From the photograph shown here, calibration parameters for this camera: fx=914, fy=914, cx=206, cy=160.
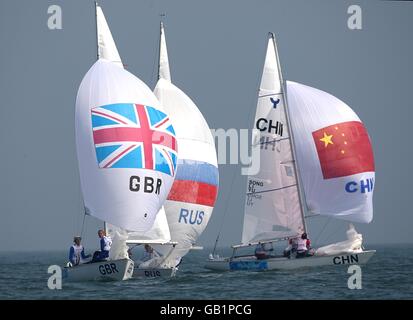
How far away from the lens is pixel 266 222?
1153 inches

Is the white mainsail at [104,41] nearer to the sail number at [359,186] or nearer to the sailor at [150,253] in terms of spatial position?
→ the sailor at [150,253]

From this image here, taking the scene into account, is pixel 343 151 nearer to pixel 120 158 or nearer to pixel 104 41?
pixel 104 41

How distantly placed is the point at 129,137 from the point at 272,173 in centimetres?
827

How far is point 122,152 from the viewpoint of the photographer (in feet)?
72.3

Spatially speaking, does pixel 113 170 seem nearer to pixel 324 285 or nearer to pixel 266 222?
pixel 324 285

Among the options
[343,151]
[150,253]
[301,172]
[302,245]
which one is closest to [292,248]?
[302,245]

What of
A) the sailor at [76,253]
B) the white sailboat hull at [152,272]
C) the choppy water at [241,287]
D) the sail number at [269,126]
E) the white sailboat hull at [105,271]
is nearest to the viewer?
the choppy water at [241,287]

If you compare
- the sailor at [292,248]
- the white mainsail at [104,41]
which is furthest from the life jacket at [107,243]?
the sailor at [292,248]

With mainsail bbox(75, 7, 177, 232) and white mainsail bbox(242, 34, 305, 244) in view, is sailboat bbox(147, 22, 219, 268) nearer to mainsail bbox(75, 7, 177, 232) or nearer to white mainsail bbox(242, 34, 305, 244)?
white mainsail bbox(242, 34, 305, 244)

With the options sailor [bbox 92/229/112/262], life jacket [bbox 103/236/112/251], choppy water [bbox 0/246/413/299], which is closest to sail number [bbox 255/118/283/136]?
choppy water [bbox 0/246/413/299]

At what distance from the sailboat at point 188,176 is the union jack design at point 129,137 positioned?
11.7 feet

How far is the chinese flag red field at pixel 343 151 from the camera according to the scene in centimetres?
2752
